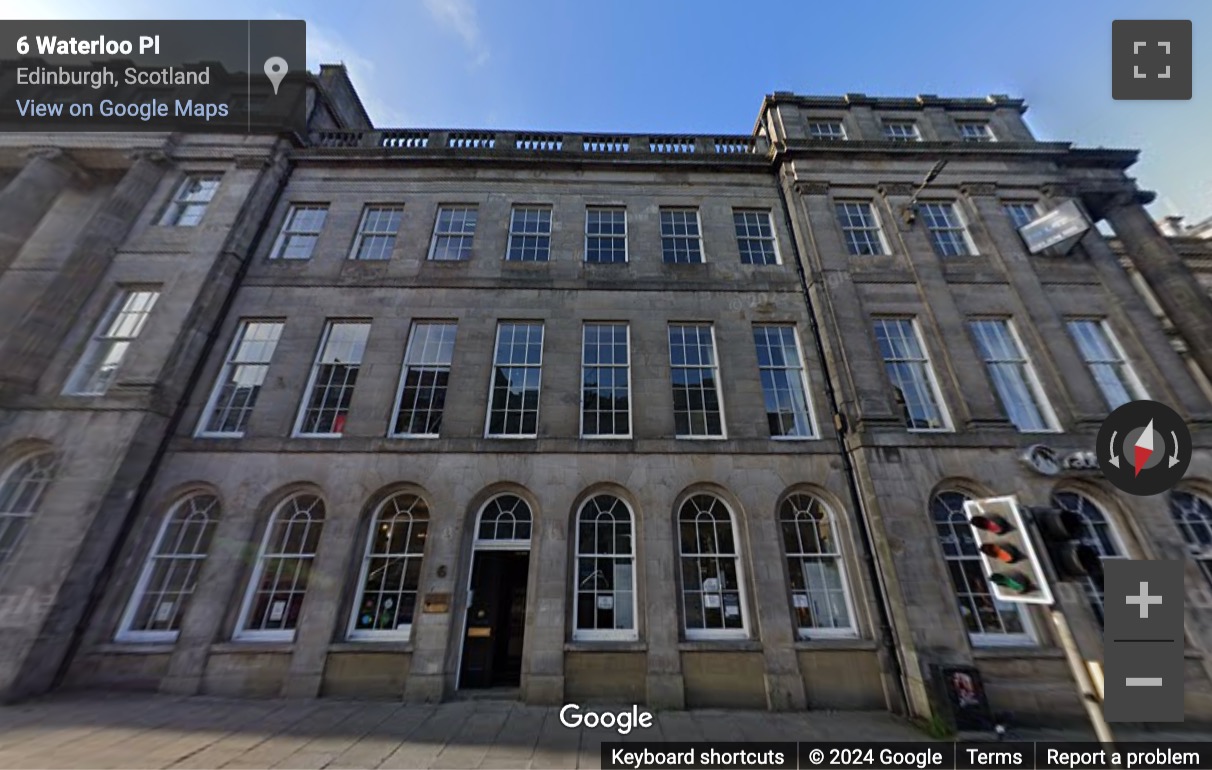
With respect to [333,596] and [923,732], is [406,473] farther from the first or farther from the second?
[923,732]

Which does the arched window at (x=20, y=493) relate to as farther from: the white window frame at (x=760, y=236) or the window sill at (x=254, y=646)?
the white window frame at (x=760, y=236)

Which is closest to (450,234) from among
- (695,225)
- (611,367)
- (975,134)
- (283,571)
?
(611,367)

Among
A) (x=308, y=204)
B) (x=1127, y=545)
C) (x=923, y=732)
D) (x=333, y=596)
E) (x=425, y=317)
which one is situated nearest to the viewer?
(x=923, y=732)

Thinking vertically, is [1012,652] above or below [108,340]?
below

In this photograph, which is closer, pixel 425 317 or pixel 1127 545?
pixel 1127 545

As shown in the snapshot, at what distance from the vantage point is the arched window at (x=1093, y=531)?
337 inches

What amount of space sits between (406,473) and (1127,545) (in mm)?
15414

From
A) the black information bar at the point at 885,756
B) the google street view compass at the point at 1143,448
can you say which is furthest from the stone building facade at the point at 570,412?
the black information bar at the point at 885,756

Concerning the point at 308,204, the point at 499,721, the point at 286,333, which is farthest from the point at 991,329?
the point at 308,204

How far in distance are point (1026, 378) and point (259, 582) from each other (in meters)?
18.3

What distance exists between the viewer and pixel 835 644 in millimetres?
8000

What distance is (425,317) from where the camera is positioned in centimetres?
1109

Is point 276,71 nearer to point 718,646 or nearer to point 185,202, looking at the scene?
point 185,202

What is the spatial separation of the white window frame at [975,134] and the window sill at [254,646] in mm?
23108
